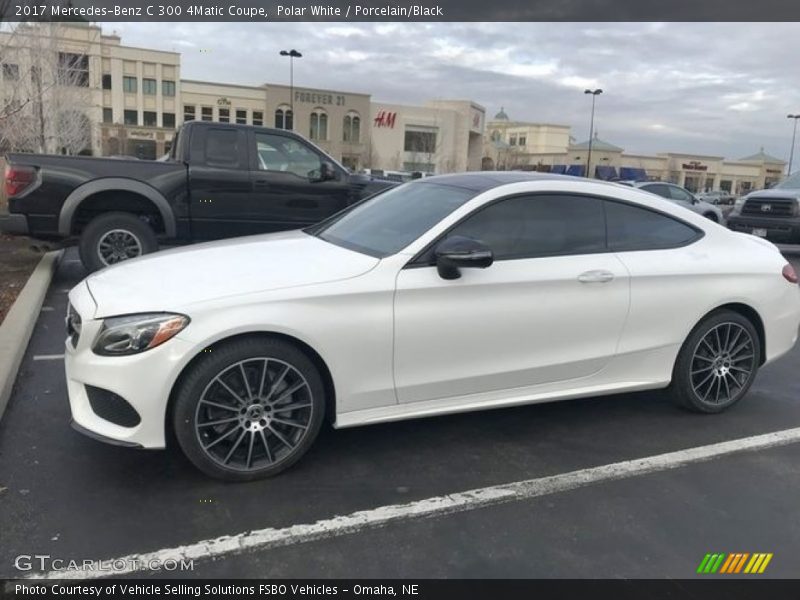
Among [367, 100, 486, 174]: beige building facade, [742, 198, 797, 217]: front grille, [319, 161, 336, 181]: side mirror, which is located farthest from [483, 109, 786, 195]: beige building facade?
[319, 161, 336, 181]: side mirror

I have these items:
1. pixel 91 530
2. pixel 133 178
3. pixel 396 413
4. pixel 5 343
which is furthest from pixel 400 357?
pixel 133 178

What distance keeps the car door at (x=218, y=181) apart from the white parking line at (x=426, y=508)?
5983 mm

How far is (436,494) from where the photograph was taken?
347 cm

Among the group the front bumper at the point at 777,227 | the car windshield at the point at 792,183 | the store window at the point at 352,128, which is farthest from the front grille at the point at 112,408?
the store window at the point at 352,128

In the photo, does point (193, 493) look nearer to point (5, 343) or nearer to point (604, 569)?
point (604, 569)

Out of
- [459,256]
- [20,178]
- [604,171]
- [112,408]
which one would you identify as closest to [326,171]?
[20,178]

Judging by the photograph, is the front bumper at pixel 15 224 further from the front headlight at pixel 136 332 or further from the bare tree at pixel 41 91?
the front headlight at pixel 136 332

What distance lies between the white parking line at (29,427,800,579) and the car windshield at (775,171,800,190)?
42.7ft

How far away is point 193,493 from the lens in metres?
3.39

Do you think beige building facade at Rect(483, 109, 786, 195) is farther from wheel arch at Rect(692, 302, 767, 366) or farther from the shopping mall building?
wheel arch at Rect(692, 302, 767, 366)

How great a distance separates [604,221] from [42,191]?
638 cm

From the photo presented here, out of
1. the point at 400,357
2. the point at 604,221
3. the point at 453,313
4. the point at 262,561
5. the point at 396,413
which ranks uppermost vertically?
the point at 604,221

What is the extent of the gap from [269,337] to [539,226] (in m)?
1.83

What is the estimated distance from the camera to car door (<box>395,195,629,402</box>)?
373 cm
